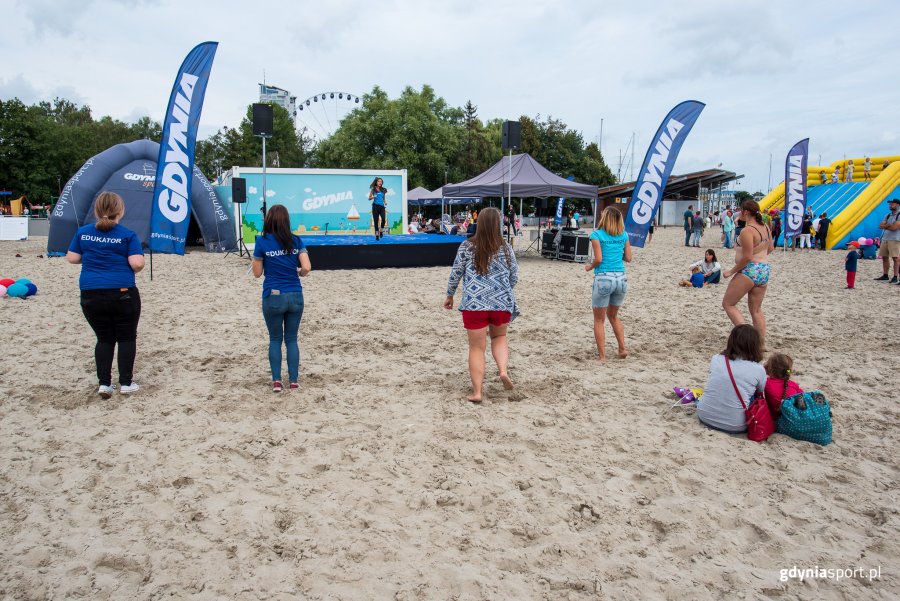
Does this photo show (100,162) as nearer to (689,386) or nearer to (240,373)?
(240,373)

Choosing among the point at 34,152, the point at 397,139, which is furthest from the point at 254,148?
the point at 397,139

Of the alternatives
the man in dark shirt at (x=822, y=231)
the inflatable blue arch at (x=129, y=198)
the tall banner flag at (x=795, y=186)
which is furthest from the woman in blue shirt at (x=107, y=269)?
the man in dark shirt at (x=822, y=231)

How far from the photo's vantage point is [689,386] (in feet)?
15.9

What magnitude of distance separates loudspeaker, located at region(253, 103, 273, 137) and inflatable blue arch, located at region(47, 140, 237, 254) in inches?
189

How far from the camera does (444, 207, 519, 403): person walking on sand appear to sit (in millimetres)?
4172

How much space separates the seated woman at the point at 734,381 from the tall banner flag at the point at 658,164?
3.93m

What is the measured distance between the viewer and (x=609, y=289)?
5.25 m

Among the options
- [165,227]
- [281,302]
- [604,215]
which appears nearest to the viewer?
[281,302]

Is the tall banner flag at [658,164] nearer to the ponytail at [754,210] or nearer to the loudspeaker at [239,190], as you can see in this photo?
the ponytail at [754,210]

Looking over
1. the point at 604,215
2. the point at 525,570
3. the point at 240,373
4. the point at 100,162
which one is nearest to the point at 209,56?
the point at 240,373

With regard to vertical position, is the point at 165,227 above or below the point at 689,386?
above

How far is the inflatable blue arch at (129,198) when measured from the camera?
15.7 metres

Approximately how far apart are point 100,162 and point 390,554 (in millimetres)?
18079

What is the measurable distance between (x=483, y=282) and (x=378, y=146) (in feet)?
121
